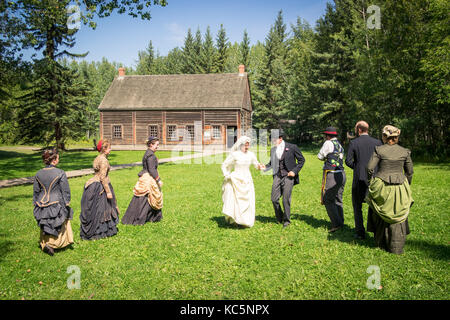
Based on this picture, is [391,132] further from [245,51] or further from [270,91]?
[245,51]

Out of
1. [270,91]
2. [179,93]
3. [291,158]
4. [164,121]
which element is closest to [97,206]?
[291,158]

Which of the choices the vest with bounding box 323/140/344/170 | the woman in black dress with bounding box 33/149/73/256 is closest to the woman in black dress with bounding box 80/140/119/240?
the woman in black dress with bounding box 33/149/73/256

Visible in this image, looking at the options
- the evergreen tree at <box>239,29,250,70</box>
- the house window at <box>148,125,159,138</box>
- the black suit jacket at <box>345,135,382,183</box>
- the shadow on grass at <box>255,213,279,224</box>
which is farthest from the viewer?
the evergreen tree at <box>239,29,250,70</box>

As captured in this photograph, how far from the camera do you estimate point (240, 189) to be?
7.00 m

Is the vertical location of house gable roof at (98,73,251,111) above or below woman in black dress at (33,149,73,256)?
above

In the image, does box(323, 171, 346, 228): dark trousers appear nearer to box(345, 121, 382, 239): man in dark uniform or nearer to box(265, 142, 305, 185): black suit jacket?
box(345, 121, 382, 239): man in dark uniform

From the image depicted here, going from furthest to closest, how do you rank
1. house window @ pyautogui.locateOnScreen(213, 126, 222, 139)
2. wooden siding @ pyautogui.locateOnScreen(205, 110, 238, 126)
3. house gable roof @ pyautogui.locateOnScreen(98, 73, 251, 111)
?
house gable roof @ pyautogui.locateOnScreen(98, 73, 251, 111)
house window @ pyautogui.locateOnScreen(213, 126, 222, 139)
wooden siding @ pyautogui.locateOnScreen(205, 110, 238, 126)

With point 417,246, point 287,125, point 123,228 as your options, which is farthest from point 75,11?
point 287,125

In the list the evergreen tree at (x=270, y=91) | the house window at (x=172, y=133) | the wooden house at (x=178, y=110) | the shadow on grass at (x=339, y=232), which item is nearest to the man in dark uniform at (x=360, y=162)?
the shadow on grass at (x=339, y=232)

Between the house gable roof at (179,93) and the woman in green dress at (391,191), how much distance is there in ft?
97.3

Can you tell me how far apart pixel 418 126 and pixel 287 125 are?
23.0 meters

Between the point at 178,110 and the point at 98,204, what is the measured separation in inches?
1201

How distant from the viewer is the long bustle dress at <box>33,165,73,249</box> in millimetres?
5570

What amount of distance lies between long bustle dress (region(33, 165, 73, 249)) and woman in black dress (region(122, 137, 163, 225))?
1932mm
